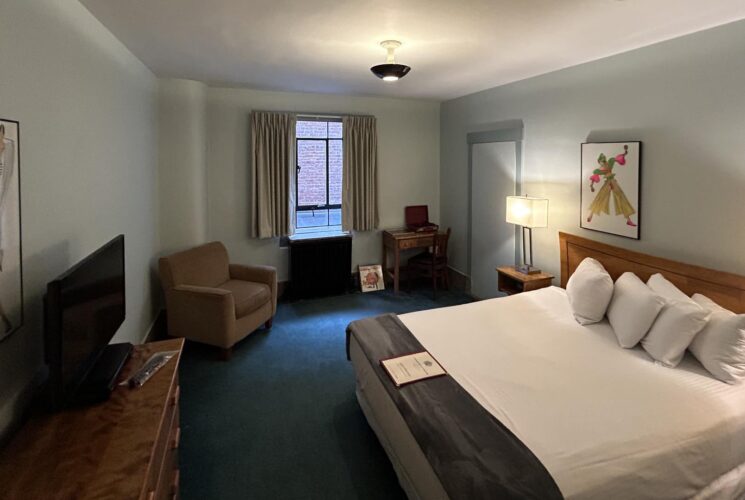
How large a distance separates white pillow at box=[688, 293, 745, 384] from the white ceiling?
5.60 ft

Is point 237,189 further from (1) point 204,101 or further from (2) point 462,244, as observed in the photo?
(2) point 462,244

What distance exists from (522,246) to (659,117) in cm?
172

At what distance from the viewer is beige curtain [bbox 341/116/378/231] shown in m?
5.14

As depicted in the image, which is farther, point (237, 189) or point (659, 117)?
point (237, 189)

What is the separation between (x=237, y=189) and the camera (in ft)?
15.8

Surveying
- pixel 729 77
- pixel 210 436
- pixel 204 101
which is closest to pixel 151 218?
pixel 204 101

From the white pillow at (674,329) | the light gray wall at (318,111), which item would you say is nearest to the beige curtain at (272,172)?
the light gray wall at (318,111)

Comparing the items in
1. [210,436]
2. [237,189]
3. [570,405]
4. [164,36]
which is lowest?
[210,436]

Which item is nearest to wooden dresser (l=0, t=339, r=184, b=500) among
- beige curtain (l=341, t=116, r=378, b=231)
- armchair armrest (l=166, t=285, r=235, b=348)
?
armchair armrest (l=166, t=285, r=235, b=348)

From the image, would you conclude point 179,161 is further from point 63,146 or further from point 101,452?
point 101,452

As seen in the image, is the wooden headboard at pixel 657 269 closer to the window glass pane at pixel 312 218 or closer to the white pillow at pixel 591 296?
the white pillow at pixel 591 296

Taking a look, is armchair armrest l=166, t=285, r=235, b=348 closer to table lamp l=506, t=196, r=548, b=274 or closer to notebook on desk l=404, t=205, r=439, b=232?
table lamp l=506, t=196, r=548, b=274

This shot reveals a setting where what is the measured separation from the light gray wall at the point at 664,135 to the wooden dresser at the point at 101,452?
321cm

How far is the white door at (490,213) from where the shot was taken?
442 cm
